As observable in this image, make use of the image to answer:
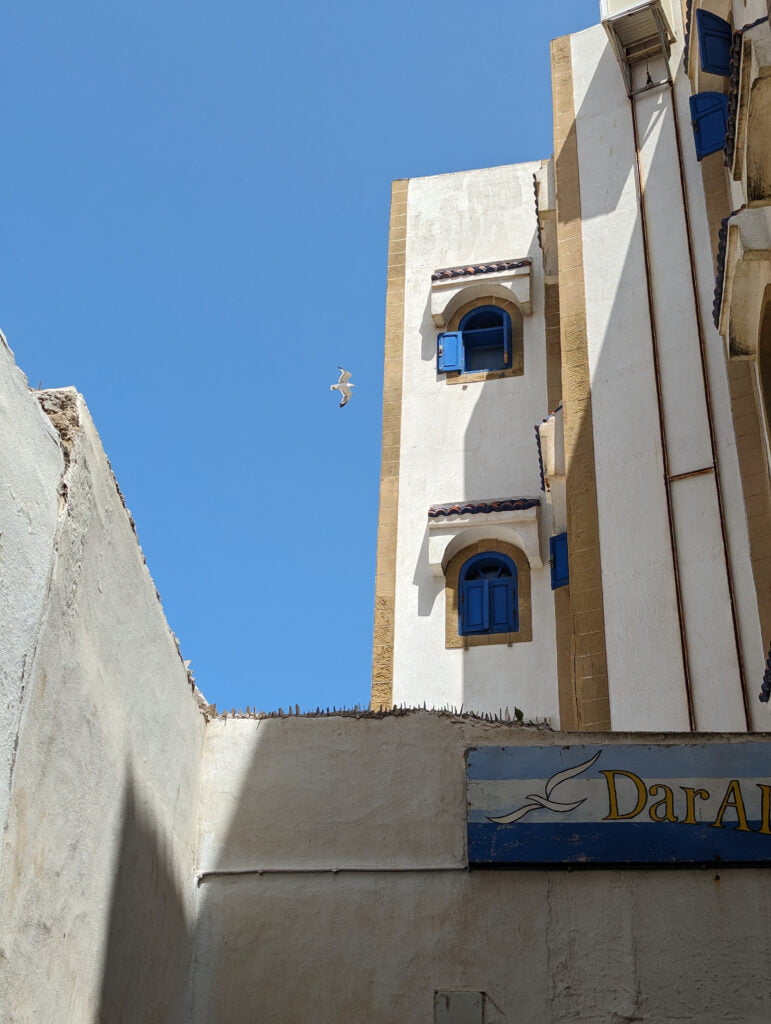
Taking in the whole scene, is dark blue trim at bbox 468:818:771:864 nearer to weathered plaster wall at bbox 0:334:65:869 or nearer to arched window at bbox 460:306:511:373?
weathered plaster wall at bbox 0:334:65:869

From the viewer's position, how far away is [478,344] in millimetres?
19672

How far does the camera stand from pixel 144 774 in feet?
24.2

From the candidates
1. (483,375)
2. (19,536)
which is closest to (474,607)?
(483,375)

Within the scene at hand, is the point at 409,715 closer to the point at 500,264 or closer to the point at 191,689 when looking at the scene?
the point at 191,689

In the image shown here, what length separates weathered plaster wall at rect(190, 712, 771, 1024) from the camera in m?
7.59

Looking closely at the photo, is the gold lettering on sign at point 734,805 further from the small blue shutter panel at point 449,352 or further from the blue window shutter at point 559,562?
the small blue shutter panel at point 449,352

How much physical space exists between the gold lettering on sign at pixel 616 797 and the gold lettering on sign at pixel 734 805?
1.41 ft

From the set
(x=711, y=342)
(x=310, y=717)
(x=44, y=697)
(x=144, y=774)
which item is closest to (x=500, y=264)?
(x=711, y=342)

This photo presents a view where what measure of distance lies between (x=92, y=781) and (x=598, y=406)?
8928mm

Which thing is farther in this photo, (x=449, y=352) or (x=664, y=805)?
(x=449, y=352)

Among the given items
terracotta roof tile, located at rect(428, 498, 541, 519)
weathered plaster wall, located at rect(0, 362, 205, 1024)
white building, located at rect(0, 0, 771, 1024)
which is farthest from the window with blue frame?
weathered plaster wall, located at rect(0, 362, 205, 1024)

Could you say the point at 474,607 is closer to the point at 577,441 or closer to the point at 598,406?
the point at 577,441

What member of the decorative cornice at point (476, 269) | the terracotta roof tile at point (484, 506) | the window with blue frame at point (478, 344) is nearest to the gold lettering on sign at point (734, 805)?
the terracotta roof tile at point (484, 506)

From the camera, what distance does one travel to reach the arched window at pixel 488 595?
16.8 metres
